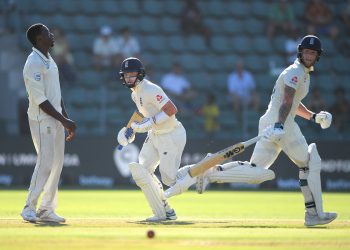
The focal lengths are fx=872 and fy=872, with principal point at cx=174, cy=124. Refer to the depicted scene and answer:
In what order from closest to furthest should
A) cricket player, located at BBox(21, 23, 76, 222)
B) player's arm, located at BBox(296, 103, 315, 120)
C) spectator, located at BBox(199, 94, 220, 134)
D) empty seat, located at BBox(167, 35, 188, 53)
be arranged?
1. cricket player, located at BBox(21, 23, 76, 222)
2. player's arm, located at BBox(296, 103, 315, 120)
3. spectator, located at BBox(199, 94, 220, 134)
4. empty seat, located at BBox(167, 35, 188, 53)

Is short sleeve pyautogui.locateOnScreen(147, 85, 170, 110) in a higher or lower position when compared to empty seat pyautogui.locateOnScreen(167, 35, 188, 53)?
lower

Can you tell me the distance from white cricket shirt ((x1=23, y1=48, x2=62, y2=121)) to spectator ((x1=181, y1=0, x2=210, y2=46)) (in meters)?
10.7

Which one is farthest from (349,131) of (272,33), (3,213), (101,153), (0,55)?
(3,213)

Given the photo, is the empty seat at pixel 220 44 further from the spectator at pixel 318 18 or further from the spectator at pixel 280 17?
the spectator at pixel 318 18

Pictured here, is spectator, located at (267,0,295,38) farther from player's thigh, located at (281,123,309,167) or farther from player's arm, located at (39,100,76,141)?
player's arm, located at (39,100,76,141)

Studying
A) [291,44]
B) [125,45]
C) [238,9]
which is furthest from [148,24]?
[291,44]

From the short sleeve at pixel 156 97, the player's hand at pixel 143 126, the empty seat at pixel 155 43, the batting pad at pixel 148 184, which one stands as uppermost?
the empty seat at pixel 155 43

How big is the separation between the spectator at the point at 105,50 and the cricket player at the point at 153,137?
8524 millimetres

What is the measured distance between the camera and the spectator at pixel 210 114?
1789 centimetres

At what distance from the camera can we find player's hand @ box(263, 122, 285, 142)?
9469 millimetres

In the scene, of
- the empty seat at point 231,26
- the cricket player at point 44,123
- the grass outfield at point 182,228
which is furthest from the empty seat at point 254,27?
the cricket player at point 44,123

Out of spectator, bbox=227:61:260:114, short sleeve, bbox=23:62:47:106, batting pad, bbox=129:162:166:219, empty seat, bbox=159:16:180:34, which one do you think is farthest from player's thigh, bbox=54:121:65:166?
empty seat, bbox=159:16:180:34

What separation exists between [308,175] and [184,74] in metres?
9.74

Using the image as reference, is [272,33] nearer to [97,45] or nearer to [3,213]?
[97,45]
